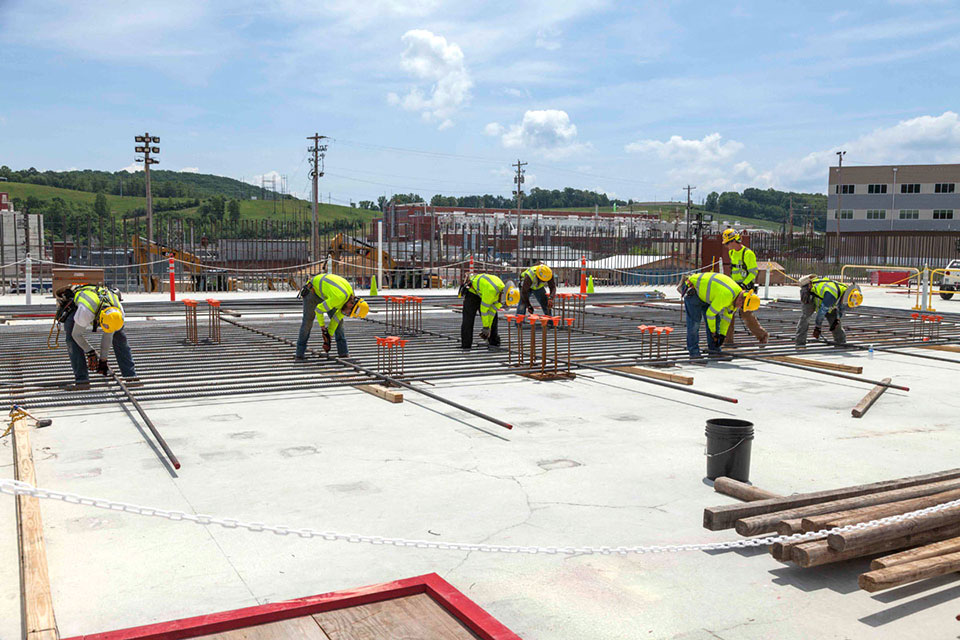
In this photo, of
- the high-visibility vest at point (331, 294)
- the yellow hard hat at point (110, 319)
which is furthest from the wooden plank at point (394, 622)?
the high-visibility vest at point (331, 294)

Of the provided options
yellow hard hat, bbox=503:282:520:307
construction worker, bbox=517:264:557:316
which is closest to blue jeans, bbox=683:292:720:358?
construction worker, bbox=517:264:557:316

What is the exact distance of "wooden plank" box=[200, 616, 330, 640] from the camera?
341 cm

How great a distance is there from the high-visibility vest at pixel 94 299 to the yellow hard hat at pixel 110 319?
0.16ft

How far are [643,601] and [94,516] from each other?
10.9ft

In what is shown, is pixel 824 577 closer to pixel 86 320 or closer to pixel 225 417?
pixel 225 417

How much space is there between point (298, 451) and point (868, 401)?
5958 mm

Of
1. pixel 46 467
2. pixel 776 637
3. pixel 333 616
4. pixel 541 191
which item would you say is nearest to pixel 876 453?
pixel 776 637

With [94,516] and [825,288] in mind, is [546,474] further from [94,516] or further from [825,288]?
[825,288]

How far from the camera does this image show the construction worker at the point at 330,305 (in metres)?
10.3

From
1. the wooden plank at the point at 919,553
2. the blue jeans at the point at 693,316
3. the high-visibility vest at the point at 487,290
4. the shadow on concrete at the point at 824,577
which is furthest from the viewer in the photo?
the high-visibility vest at the point at 487,290

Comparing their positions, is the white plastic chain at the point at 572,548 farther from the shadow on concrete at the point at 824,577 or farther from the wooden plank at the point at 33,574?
the wooden plank at the point at 33,574

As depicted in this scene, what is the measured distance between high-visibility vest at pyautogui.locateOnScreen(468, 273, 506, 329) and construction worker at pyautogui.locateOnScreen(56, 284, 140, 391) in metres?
5.00

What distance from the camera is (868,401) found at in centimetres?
855

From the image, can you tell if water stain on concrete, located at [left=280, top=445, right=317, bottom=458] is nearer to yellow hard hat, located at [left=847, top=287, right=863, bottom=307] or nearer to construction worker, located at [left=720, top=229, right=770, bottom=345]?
construction worker, located at [left=720, top=229, right=770, bottom=345]
